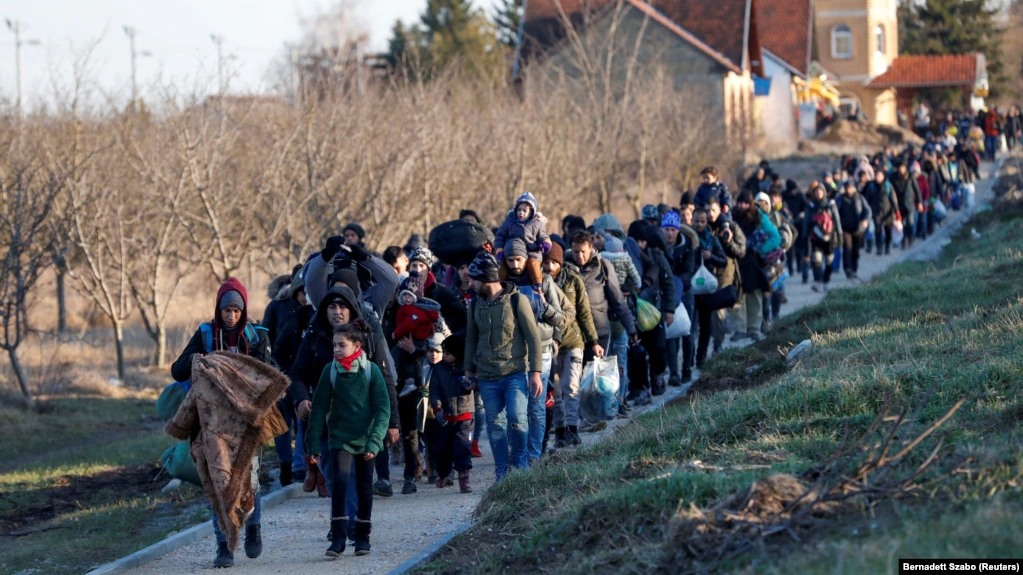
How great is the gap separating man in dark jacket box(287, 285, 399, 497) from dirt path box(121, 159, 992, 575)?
56cm

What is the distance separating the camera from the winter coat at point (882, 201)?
23016mm

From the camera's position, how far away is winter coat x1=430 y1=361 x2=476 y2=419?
970 cm

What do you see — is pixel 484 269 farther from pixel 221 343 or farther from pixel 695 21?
pixel 695 21

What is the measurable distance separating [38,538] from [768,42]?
56.8 meters

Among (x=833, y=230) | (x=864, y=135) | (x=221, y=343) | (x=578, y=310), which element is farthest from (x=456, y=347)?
(x=864, y=135)

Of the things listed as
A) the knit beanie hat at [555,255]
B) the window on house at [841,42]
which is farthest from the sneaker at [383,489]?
the window on house at [841,42]

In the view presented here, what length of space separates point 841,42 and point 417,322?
67.6 meters

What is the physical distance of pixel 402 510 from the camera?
9.30 meters

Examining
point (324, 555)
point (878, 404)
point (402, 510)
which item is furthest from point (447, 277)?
point (878, 404)

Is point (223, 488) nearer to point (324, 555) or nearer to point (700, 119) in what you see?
point (324, 555)

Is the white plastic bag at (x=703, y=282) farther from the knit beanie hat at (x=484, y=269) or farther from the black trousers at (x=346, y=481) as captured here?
the black trousers at (x=346, y=481)

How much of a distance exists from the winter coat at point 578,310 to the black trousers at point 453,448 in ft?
4.00

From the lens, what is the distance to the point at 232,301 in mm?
8008

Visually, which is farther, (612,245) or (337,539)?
(612,245)
